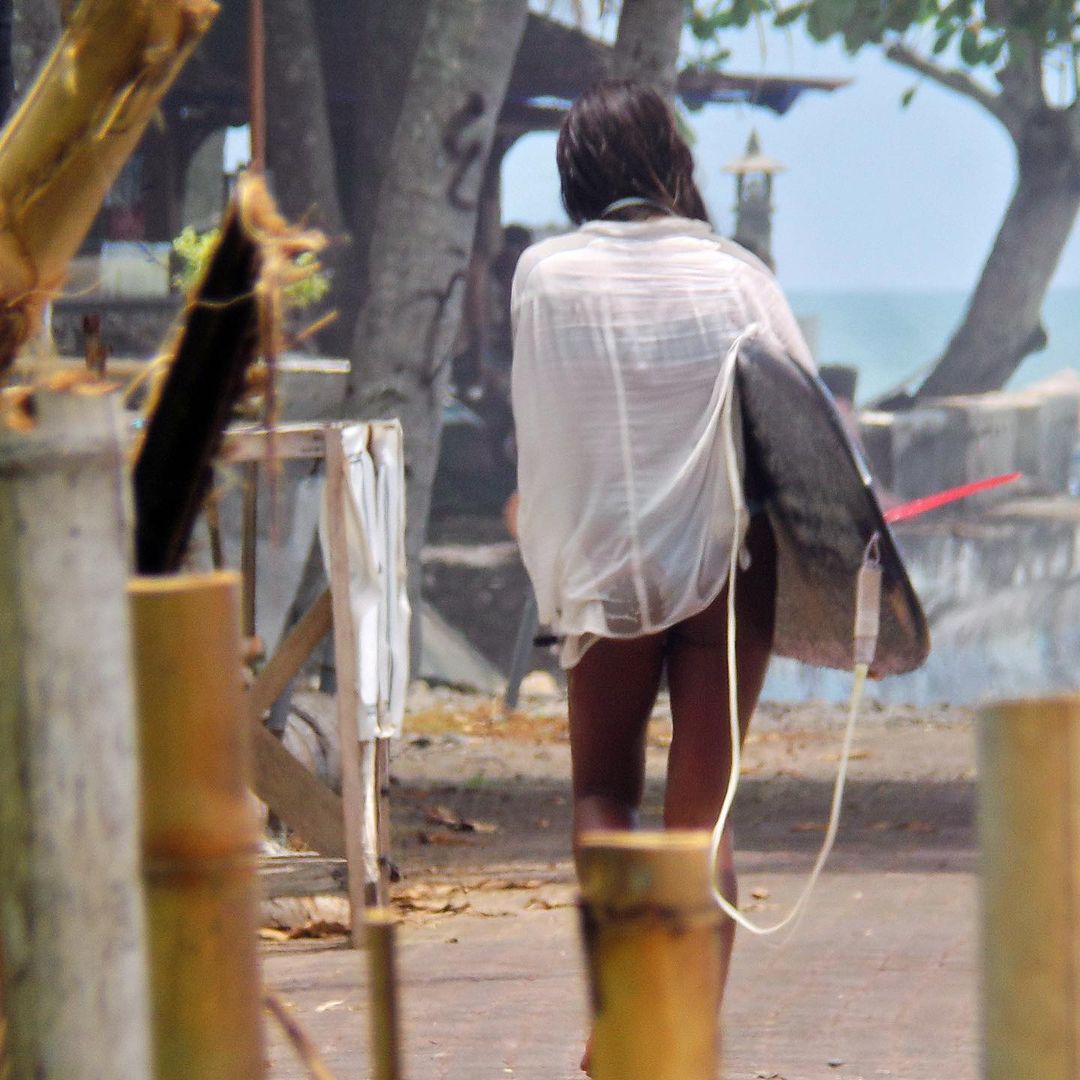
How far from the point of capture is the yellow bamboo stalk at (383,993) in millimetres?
1590

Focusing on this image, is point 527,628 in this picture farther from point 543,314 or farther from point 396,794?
point 543,314

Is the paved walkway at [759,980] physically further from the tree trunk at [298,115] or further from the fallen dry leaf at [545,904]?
the tree trunk at [298,115]

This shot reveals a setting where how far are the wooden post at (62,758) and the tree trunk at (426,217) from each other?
33.7ft

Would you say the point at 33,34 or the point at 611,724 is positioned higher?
the point at 33,34

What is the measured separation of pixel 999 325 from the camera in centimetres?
2672

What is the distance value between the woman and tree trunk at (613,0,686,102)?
25.6 ft

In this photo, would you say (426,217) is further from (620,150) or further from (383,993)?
(383,993)

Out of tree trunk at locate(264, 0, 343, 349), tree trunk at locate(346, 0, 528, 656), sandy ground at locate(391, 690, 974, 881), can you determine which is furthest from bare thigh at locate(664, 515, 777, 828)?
tree trunk at locate(264, 0, 343, 349)

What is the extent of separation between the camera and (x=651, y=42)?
11180mm

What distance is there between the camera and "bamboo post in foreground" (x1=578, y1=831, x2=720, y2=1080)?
148cm

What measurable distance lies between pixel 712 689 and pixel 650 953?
Answer: 2041mm

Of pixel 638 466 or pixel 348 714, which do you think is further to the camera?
pixel 348 714

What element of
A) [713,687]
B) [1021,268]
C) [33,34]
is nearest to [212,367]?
[713,687]

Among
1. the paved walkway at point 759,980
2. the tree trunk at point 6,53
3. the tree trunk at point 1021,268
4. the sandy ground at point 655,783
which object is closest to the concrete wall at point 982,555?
the tree trunk at point 1021,268
